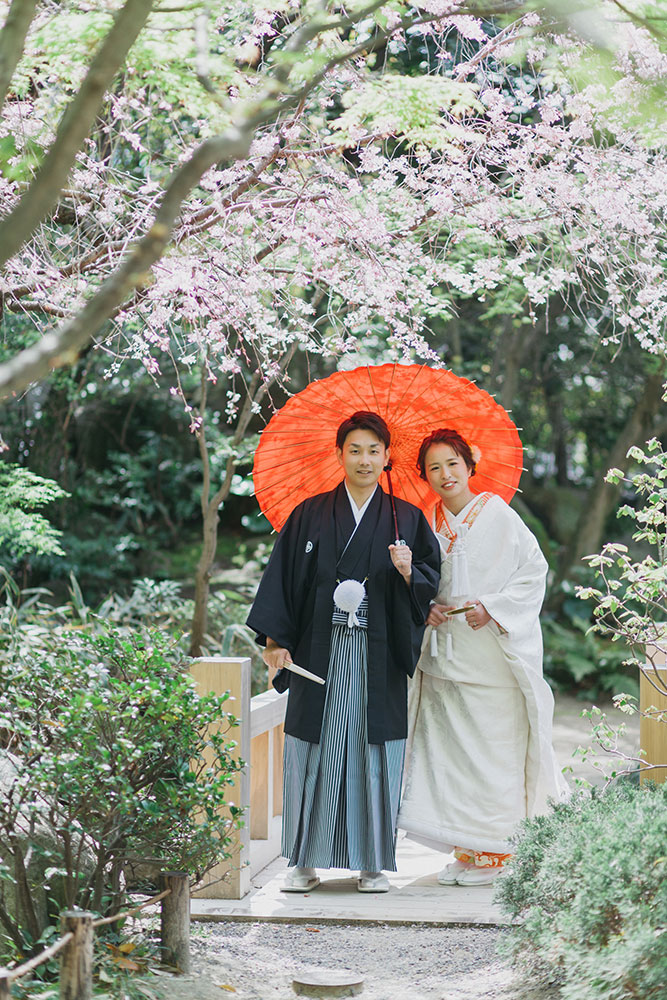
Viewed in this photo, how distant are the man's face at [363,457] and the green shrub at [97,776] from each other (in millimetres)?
1195

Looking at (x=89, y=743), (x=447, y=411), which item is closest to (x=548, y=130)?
(x=447, y=411)

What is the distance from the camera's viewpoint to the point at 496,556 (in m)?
4.14

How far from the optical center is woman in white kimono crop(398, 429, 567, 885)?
4.02 metres

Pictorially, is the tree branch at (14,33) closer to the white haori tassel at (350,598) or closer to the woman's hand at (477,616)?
the white haori tassel at (350,598)

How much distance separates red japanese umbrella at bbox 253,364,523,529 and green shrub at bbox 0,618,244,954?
4.11 ft

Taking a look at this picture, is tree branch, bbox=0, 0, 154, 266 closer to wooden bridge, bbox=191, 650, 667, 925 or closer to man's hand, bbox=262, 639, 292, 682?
wooden bridge, bbox=191, 650, 667, 925

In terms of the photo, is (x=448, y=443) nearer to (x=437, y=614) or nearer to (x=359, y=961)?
(x=437, y=614)

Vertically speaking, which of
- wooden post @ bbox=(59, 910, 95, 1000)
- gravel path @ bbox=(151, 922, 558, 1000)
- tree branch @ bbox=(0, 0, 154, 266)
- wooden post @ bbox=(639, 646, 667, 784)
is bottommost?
gravel path @ bbox=(151, 922, 558, 1000)

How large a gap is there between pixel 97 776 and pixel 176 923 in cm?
57

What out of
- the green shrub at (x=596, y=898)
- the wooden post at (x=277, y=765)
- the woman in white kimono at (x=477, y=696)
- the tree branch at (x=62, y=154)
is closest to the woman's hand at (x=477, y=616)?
the woman in white kimono at (x=477, y=696)

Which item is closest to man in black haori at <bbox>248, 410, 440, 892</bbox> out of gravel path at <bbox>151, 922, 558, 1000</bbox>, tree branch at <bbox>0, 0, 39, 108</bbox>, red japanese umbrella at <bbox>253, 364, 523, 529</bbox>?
red japanese umbrella at <bbox>253, 364, 523, 529</bbox>

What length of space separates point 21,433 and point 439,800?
585 cm

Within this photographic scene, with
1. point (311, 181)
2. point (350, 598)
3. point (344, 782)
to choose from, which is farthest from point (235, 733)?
point (311, 181)

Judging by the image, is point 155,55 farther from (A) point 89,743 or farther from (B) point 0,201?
(A) point 89,743
